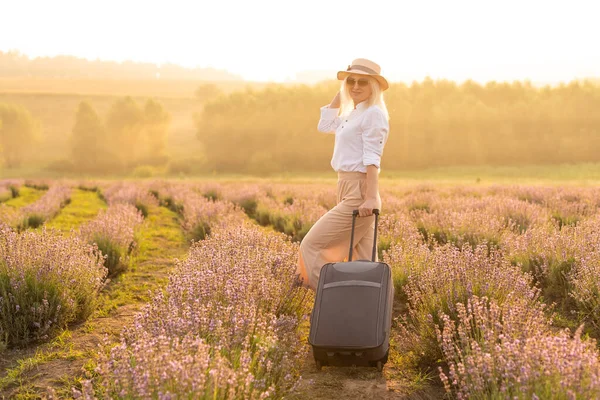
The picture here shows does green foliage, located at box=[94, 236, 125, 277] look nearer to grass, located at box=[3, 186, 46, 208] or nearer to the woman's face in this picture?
the woman's face

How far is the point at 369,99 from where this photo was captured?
416 cm

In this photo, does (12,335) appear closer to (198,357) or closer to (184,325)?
(184,325)

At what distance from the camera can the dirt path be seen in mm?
3297

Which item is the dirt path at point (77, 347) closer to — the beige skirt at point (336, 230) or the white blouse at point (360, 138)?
the beige skirt at point (336, 230)

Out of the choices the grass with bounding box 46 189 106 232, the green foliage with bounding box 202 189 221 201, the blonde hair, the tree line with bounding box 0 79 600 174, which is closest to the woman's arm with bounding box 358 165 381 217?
the blonde hair

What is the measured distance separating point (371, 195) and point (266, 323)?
1344mm

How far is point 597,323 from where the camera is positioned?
4219 millimetres

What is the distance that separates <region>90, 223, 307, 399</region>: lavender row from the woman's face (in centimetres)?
146

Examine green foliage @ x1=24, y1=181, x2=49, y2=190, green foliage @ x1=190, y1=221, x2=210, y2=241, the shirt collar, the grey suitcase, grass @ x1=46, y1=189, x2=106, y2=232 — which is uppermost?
the shirt collar

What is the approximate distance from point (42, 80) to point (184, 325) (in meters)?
143

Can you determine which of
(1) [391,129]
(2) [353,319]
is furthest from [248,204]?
(1) [391,129]

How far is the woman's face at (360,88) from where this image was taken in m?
4.12

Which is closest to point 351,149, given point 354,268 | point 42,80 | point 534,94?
point 354,268

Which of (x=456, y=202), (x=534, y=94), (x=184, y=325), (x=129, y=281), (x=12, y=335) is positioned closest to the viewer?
(x=184, y=325)
